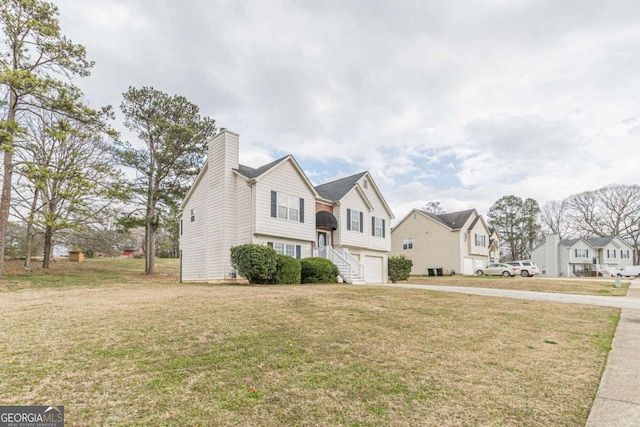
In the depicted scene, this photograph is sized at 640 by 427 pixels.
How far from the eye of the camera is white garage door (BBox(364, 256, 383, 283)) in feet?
81.8

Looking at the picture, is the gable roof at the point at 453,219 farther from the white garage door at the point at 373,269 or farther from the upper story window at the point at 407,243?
the white garage door at the point at 373,269

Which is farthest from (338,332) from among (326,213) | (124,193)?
(124,193)

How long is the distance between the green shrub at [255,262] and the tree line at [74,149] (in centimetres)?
996

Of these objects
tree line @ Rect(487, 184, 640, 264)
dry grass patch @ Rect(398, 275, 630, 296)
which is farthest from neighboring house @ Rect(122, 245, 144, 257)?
tree line @ Rect(487, 184, 640, 264)

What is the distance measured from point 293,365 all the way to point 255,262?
35.2 feet

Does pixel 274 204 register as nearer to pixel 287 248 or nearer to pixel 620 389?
pixel 287 248

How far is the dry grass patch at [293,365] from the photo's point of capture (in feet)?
11.3

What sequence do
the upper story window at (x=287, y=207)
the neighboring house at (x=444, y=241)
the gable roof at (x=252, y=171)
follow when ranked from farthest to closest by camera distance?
1. the neighboring house at (x=444, y=241)
2. the gable roof at (x=252, y=171)
3. the upper story window at (x=287, y=207)

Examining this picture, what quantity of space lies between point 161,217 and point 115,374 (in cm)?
2550

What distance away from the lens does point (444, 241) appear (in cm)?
3862

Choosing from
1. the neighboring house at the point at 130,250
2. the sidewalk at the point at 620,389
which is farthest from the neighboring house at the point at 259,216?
the neighboring house at the point at 130,250

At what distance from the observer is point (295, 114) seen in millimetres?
19844

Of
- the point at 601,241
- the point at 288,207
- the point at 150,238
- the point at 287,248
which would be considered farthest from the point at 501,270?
the point at 150,238

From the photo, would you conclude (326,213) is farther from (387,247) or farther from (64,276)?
(64,276)
